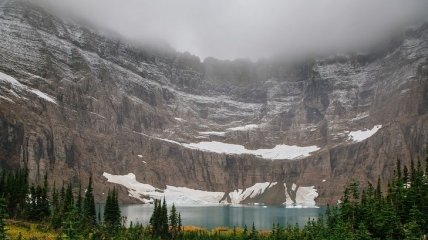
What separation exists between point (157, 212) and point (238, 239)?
20558mm

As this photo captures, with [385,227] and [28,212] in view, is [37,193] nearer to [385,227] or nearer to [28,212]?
[28,212]

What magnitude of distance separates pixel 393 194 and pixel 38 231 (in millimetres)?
62777

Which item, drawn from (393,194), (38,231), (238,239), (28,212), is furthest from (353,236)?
(28,212)

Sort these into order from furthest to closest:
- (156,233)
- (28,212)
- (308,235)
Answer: (156,233)
(28,212)
(308,235)

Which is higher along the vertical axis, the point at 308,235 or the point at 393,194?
the point at 393,194

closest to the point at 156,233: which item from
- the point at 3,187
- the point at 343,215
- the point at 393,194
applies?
the point at 3,187

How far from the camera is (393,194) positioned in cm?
9188

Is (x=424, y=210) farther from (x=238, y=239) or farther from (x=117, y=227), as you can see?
(x=117, y=227)

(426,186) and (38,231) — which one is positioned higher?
(426,186)

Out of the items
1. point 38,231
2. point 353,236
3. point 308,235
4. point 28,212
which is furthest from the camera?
point 28,212

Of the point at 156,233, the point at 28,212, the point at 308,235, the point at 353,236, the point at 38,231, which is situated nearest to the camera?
the point at 353,236

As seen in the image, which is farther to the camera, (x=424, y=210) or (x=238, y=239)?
(x=238, y=239)

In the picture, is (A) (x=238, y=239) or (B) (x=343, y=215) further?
(A) (x=238, y=239)

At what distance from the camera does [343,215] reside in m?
88.9
